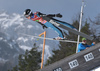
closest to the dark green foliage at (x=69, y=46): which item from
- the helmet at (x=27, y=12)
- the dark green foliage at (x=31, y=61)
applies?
the dark green foliage at (x=31, y=61)

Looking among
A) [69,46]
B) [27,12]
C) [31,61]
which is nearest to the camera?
[27,12]

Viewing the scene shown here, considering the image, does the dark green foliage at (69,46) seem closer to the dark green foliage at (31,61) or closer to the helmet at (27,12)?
the dark green foliage at (31,61)

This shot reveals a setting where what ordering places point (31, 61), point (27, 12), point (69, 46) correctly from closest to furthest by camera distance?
point (27, 12)
point (69, 46)
point (31, 61)

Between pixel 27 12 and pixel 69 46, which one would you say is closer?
pixel 27 12

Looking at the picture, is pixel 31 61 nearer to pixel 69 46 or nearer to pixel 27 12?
pixel 69 46

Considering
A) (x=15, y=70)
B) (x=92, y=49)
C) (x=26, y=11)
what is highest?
(x=26, y=11)

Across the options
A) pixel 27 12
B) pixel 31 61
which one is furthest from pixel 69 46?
pixel 27 12

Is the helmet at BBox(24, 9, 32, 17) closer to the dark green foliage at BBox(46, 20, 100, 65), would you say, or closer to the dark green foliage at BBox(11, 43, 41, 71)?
the dark green foliage at BBox(46, 20, 100, 65)

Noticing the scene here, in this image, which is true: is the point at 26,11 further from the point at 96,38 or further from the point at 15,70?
the point at 15,70

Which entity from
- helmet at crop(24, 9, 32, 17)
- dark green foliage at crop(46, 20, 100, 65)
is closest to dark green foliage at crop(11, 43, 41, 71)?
dark green foliage at crop(46, 20, 100, 65)

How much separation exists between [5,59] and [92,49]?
139929 mm

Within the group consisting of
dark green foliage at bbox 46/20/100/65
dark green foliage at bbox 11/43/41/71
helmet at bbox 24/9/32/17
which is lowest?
dark green foliage at bbox 11/43/41/71

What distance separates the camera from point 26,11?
6.67 metres

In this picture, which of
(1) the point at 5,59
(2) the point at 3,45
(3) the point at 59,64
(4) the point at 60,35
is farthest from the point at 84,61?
(2) the point at 3,45
